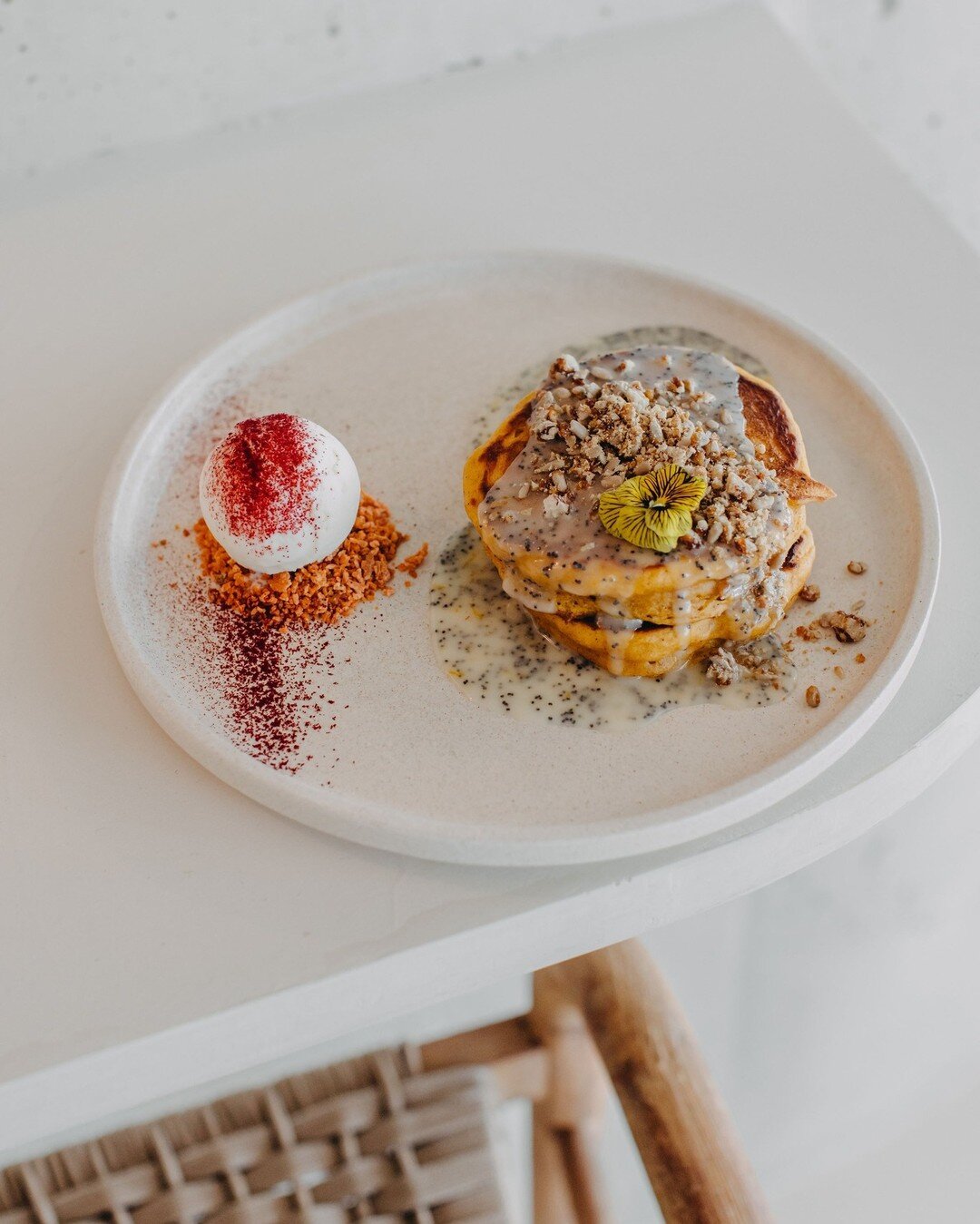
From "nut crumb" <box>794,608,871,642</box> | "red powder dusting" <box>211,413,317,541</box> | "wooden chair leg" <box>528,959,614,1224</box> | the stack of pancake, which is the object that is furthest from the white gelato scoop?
"wooden chair leg" <box>528,959,614,1224</box>

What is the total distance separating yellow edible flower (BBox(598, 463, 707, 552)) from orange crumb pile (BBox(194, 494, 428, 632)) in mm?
174

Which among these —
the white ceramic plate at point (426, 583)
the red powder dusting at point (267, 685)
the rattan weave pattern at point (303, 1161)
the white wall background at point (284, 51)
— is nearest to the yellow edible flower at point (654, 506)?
the white ceramic plate at point (426, 583)

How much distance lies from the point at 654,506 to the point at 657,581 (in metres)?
0.05

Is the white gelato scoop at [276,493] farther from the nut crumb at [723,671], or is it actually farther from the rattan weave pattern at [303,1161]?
the rattan weave pattern at [303,1161]

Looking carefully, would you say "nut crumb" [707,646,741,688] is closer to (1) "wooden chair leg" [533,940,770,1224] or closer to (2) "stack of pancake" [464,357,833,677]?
(2) "stack of pancake" [464,357,833,677]

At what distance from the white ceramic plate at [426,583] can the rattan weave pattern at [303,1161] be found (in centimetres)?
45

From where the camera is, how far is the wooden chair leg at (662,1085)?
888 millimetres

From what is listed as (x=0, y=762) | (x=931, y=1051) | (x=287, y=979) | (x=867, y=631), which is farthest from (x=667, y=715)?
(x=931, y=1051)

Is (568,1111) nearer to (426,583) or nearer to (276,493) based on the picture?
(426,583)

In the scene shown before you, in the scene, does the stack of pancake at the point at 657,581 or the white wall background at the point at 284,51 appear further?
the white wall background at the point at 284,51

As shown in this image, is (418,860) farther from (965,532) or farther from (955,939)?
(955,939)

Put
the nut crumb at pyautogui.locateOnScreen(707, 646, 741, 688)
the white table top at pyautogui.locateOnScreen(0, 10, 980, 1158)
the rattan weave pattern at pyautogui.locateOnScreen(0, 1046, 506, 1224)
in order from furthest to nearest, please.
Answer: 1. the rattan weave pattern at pyautogui.locateOnScreen(0, 1046, 506, 1224)
2. the nut crumb at pyautogui.locateOnScreen(707, 646, 741, 688)
3. the white table top at pyautogui.locateOnScreen(0, 10, 980, 1158)

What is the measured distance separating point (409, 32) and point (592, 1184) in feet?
3.92

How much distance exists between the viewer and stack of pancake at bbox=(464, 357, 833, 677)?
78cm
